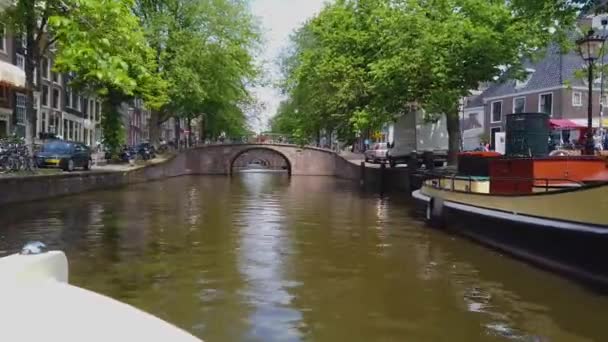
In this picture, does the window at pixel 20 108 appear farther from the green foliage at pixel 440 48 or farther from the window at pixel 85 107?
the green foliage at pixel 440 48

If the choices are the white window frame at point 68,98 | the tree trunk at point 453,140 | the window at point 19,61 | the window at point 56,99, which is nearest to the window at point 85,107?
the white window frame at point 68,98

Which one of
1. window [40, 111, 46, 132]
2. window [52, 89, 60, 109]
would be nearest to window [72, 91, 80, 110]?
window [52, 89, 60, 109]

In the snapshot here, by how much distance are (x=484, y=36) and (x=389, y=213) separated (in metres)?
5.99

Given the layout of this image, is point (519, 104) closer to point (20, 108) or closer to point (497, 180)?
point (20, 108)

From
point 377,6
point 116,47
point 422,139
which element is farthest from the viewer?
point 422,139

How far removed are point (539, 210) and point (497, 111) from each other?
135 feet

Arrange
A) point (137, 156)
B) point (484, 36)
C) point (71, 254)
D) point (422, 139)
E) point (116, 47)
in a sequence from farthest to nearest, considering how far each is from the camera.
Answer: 1. point (137, 156)
2. point (422, 139)
3. point (484, 36)
4. point (116, 47)
5. point (71, 254)

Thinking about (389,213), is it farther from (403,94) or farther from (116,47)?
(116,47)

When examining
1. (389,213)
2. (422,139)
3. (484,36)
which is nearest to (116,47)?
(389,213)

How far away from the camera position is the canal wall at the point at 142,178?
18.5 m

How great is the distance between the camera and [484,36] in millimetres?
19234

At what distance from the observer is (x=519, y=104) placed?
46438 millimetres

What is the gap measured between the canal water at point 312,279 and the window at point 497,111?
1377 inches

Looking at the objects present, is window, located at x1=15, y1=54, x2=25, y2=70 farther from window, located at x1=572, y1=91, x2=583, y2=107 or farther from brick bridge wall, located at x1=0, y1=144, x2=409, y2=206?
window, located at x1=572, y1=91, x2=583, y2=107
